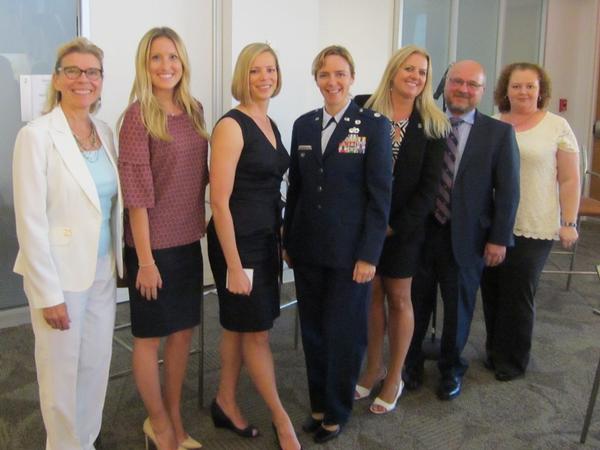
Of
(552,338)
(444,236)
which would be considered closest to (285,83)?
(444,236)

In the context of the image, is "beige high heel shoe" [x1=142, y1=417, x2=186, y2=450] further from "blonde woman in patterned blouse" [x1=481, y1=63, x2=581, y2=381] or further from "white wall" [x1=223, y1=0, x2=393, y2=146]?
"white wall" [x1=223, y1=0, x2=393, y2=146]

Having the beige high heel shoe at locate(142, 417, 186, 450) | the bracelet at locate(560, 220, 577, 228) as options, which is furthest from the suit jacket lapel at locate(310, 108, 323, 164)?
the bracelet at locate(560, 220, 577, 228)

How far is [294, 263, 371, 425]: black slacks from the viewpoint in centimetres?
221

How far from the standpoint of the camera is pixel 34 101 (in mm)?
3240

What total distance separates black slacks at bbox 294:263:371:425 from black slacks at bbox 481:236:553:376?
0.98 metres

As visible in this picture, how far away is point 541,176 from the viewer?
110 inches

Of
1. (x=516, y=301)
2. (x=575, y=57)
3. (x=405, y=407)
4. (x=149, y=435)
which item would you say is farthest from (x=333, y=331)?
(x=575, y=57)

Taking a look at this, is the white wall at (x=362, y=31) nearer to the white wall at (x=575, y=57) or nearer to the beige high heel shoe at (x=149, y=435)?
the white wall at (x=575, y=57)

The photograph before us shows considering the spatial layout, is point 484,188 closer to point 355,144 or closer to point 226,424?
point 355,144

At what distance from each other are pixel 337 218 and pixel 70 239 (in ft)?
2.96

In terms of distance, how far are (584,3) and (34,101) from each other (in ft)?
19.7

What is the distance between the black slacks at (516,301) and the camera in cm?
284

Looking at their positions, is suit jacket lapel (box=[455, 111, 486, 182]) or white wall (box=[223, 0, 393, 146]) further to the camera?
white wall (box=[223, 0, 393, 146])

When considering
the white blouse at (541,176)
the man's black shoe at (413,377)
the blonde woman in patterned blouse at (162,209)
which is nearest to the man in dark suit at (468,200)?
the man's black shoe at (413,377)
